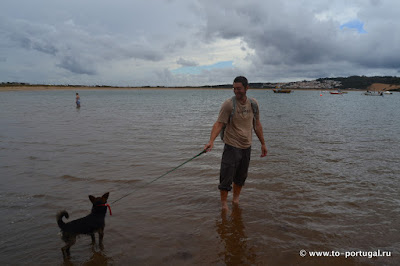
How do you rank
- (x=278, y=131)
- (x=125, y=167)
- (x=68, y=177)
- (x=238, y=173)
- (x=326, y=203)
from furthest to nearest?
1. (x=278, y=131)
2. (x=125, y=167)
3. (x=68, y=177)
4. (x=326, y=203)
5. (x=238, y=173)

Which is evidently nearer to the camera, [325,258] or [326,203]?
[325,258]

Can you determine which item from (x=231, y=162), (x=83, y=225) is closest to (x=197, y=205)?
(x=231, y=162)

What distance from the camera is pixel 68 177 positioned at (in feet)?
22.1

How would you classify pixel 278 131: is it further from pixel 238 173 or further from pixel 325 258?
pixel 325 258

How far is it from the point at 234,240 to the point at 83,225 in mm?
2321

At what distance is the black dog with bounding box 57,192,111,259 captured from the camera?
3.34 meters

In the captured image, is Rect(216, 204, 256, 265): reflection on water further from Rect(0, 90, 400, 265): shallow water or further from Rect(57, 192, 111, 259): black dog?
Rect(57, 192, 111, 259): black dog

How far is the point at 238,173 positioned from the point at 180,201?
4.97 feet

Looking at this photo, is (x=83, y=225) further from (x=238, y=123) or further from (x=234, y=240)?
(x=238, y=123)

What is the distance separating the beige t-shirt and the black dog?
2.37m

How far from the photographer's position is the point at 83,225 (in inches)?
136

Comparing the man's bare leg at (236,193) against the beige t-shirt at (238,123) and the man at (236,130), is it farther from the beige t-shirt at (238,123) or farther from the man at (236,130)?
the beige t-shirt at (238,123)

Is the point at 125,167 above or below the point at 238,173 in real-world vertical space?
below

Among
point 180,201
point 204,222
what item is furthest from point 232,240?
point 180,201
